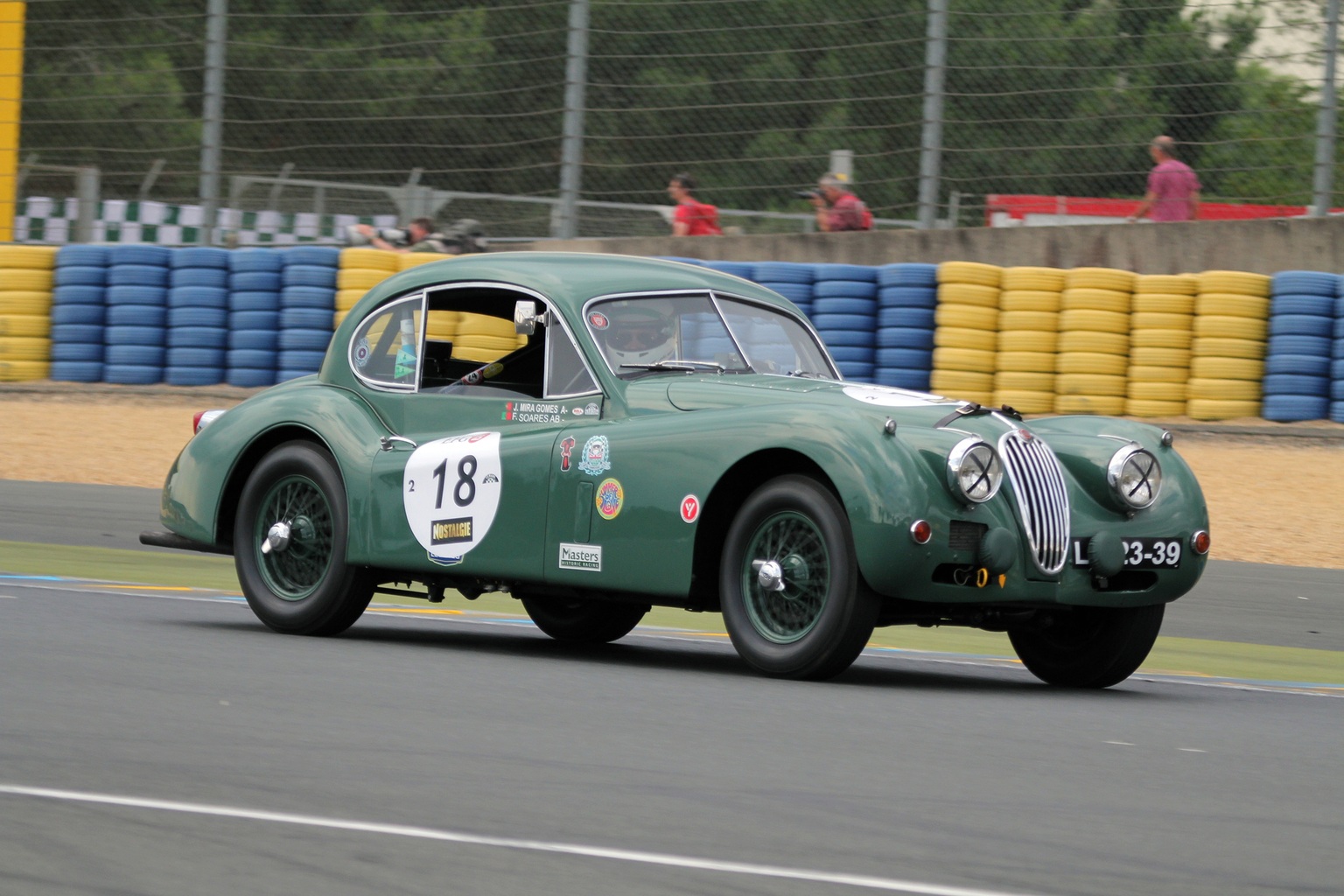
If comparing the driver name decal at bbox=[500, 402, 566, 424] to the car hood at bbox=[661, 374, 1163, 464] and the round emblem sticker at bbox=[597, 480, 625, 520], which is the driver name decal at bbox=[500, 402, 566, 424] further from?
the round emblem sticker at bbox=[597, 480, 625, 520]

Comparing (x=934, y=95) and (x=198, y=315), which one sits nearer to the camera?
(x=934, y=95)

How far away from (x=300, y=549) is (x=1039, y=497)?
3.05 metres

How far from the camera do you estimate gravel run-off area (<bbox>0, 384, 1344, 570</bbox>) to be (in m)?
12.4

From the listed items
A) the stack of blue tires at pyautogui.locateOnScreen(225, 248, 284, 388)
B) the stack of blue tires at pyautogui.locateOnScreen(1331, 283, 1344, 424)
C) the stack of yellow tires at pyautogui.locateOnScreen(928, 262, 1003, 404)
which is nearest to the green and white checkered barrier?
the stack of blue tires at pyautogui.locateOnScreen(225, 248, 284, 388)

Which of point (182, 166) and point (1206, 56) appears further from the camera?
point (182, 166)

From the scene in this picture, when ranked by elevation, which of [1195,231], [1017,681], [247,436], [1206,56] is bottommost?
[1017,681]

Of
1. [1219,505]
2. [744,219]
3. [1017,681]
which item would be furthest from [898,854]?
[744,219]

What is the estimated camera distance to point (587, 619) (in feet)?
26.9

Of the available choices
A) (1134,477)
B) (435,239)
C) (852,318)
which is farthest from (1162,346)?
(1134,477)

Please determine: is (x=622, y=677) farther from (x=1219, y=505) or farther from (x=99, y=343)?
(x=99, y=343)

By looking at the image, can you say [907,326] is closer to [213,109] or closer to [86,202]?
[213,109]

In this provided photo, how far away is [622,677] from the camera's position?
22.2 ft

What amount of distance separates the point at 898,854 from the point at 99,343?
630 inches

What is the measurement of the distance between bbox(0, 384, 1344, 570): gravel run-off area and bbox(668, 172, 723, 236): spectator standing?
14.1 ft
